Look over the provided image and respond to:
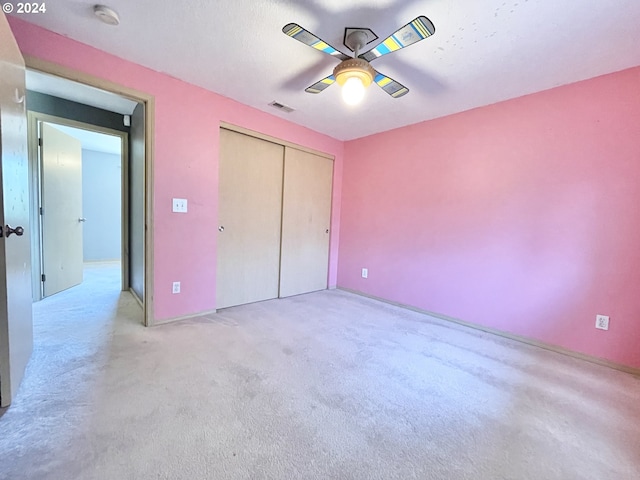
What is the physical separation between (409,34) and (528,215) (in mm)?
1982

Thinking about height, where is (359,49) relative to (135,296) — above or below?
above

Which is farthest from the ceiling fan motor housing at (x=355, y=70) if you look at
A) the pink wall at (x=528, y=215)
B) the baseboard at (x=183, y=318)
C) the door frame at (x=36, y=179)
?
the door frame at (x=36, y=179)

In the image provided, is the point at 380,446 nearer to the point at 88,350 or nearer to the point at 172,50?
the point at 88,350

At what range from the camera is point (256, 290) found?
11.1 feet

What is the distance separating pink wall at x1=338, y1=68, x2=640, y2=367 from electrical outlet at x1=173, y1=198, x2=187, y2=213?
2.36 metres

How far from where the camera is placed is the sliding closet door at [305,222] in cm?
359

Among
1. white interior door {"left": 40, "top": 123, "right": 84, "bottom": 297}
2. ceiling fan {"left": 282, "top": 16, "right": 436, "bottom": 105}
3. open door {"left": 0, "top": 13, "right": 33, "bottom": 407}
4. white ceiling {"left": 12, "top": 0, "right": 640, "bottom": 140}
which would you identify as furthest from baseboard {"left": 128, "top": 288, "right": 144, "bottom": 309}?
ceiling fan {"left": 282, "top": 16, "right": 436, "bottom": 105}

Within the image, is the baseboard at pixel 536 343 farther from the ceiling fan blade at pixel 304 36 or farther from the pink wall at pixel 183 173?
the ceiling fan blade at pixel 304 36

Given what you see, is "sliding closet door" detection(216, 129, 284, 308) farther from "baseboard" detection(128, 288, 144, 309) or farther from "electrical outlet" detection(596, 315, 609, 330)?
"electrical outlet" detection(596, 315, 609, 330)

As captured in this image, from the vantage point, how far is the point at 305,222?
150 inches

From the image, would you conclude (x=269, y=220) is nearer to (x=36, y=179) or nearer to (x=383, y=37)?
(x=383, y=37)

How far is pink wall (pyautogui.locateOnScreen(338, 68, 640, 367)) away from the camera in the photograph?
208 centimetres

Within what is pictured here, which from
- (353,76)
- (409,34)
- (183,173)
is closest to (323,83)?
(353,76)

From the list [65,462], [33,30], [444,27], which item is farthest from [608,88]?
[33,30]
